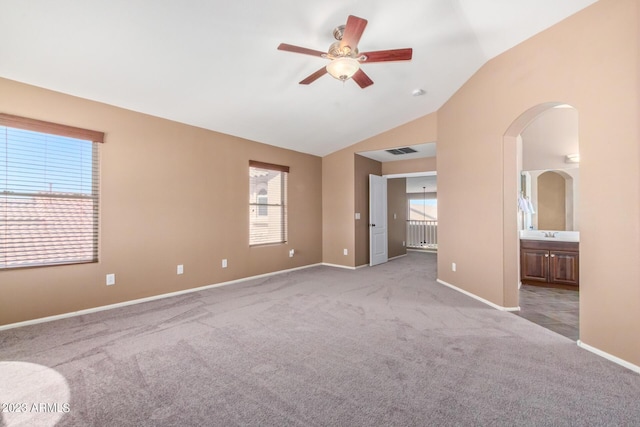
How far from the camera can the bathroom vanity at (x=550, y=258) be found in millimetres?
4363

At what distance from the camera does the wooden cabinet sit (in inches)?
172

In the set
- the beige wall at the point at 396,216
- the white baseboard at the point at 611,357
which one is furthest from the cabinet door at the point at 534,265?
the beige wall at the point at 396,216

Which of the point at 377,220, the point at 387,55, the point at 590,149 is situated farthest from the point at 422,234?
the point at 387,55

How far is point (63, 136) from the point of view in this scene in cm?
327

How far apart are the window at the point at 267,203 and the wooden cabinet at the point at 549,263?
4.27 metres

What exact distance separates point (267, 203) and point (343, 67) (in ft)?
11.2

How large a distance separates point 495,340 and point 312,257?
421 cm

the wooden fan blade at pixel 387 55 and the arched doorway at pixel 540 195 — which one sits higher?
the wooden fan blade at pixel 387 55

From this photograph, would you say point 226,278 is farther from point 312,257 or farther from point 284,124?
point 284,124

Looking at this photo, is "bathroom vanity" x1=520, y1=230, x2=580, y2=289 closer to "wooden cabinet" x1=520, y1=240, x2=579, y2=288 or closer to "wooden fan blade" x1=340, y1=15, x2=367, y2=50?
"wooden cabinet" x1=520, y1=240, x2=579, y2=288

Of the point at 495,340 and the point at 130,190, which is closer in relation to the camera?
the point at 495,340

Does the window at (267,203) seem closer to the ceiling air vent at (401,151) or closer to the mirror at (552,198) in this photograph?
the ceiling air vent at (401,151)

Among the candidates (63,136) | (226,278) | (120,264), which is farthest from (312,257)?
(63,136)

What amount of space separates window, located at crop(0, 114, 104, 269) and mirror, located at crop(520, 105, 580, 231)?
6419 millimetres
